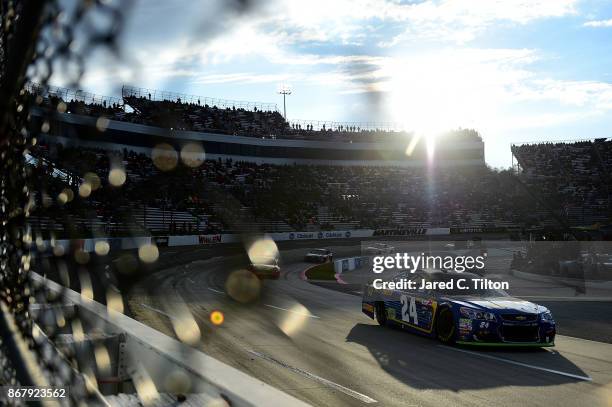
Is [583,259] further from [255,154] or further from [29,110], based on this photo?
[255,154]

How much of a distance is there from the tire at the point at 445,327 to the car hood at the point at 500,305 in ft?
0.86

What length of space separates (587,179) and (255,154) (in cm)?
3276

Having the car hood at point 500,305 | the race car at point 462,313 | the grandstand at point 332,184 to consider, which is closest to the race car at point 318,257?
the grandstand at point 332,184

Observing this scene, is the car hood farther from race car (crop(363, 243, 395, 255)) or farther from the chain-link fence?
race car (crop(363, 243, 395, 255))

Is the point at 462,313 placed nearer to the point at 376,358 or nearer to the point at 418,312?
the point at 418,312

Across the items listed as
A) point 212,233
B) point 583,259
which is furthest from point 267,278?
point 212,233

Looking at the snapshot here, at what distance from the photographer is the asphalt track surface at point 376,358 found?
6777 mm

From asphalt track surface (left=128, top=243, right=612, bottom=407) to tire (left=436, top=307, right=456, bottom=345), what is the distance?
0.17m

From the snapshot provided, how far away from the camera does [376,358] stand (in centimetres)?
901

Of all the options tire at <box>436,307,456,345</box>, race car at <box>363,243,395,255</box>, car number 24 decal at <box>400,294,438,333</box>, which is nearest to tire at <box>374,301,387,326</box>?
car number 24 decal at <box>400,294,438,333</box>

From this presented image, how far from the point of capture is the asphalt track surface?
6.78 meters

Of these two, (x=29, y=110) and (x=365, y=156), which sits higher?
(x=365, y=156)

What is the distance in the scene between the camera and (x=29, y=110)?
72.6 inches

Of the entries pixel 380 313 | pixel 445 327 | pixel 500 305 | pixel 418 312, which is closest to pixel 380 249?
pixel 380 313
